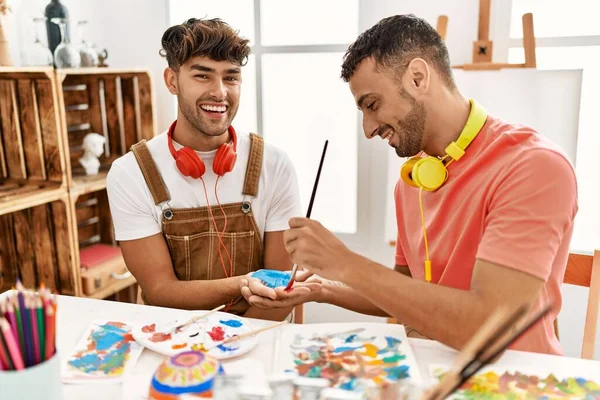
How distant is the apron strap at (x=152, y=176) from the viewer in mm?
1743

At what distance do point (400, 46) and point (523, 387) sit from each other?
2.66 feet

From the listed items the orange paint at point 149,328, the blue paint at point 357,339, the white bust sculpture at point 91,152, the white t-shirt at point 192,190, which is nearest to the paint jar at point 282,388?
the blue paint at point 357,339

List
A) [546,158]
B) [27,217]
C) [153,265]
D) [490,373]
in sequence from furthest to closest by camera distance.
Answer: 1. [27,217]
2. [153,265]
3. [546,158]
4. [490,373]

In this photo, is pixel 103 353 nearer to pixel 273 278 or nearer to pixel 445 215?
pixel 273 278

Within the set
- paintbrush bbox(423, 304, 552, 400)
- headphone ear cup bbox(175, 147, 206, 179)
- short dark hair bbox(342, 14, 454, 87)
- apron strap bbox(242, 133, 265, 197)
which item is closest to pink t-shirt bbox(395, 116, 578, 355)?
short dark hair bbox(342, 14, 454, 87)

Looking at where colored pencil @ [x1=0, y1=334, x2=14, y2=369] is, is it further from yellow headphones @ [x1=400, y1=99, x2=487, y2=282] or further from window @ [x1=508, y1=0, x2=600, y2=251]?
window @ [x1=508, y1=0, x2=600, y2=251]

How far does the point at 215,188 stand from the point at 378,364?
0.93 metres

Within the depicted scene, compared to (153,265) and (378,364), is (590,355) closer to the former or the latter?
(378,364)

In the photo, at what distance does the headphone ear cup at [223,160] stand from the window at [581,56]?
4.50 feet

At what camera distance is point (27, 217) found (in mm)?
2480

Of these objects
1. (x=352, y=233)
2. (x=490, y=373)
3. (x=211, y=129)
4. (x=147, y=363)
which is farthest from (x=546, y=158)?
(x=352, y=233)

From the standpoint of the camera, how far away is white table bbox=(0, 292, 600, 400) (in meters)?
1.01

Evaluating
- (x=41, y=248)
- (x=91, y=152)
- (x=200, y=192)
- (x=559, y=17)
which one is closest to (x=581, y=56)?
(x=559, y=17)

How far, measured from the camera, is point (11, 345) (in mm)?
795
